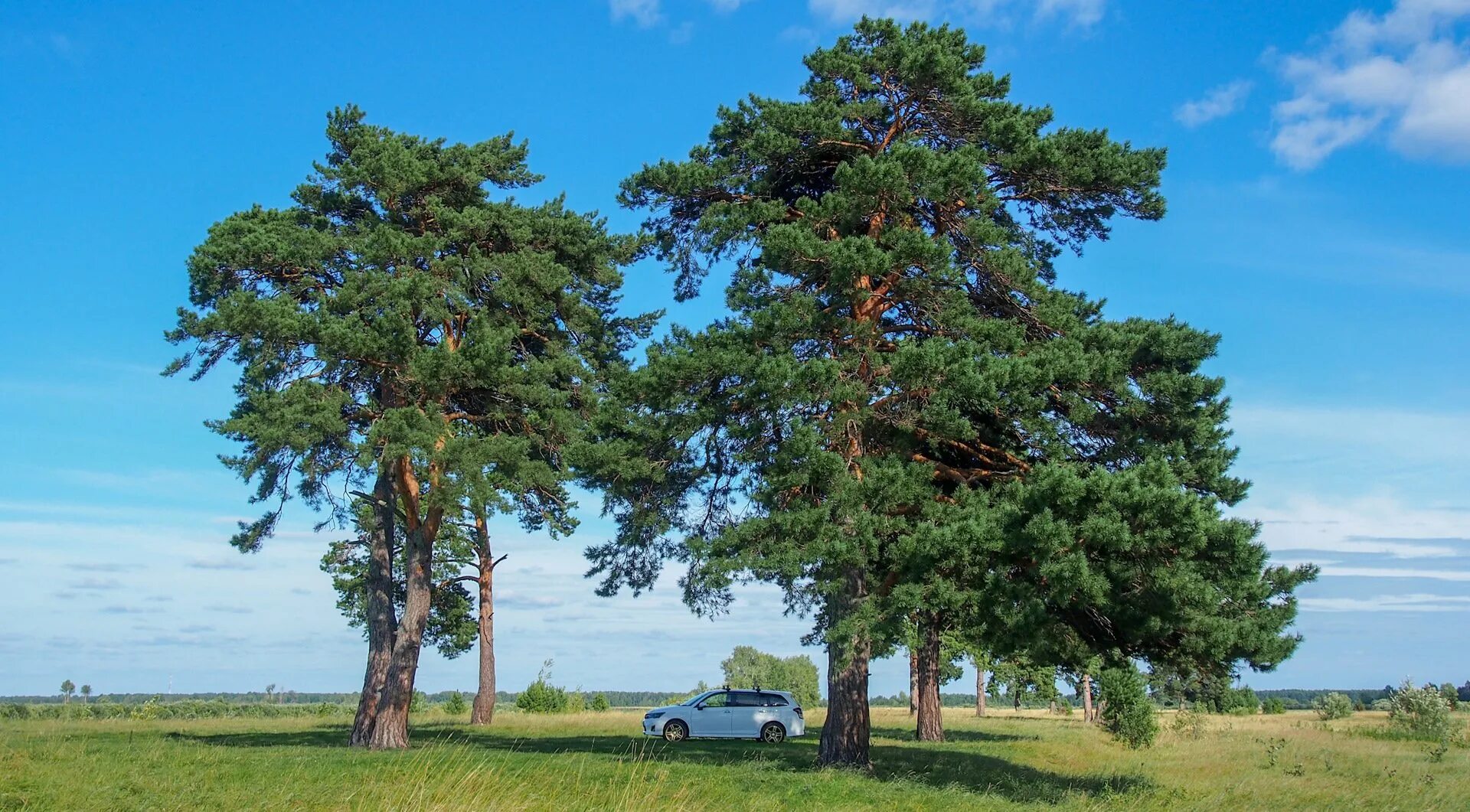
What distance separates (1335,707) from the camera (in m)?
55.4

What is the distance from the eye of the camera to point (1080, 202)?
18547mm

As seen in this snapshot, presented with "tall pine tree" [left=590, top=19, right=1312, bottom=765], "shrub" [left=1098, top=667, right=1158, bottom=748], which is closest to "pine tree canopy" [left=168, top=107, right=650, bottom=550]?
"tall pine tree" [left=590, top=19, right=1312, bottom=765]

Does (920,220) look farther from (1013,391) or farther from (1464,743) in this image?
(1464,743)

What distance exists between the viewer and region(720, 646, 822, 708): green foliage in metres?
89.1

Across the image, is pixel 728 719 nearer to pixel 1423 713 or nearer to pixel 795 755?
pixel 795 755

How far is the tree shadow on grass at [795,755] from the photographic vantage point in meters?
15.4

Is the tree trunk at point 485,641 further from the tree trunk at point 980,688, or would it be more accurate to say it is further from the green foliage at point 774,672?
the green foliage at point 774,672

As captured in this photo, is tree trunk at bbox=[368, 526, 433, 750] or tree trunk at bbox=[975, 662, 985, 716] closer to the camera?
tree trunk at bbox=[368, 526, 433, 750]

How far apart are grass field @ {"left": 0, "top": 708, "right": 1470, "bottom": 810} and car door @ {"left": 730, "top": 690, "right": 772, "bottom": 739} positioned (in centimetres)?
207

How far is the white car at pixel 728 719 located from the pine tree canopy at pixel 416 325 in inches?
308

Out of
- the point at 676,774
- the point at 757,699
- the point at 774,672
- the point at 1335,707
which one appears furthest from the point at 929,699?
the point at 774,672

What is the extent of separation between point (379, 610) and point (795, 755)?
382 inches

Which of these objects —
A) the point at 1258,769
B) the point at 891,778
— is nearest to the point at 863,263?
the point at 891,778

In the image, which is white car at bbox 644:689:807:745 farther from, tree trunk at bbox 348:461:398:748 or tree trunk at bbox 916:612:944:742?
tree trunk at bbox 348:461:398:748
